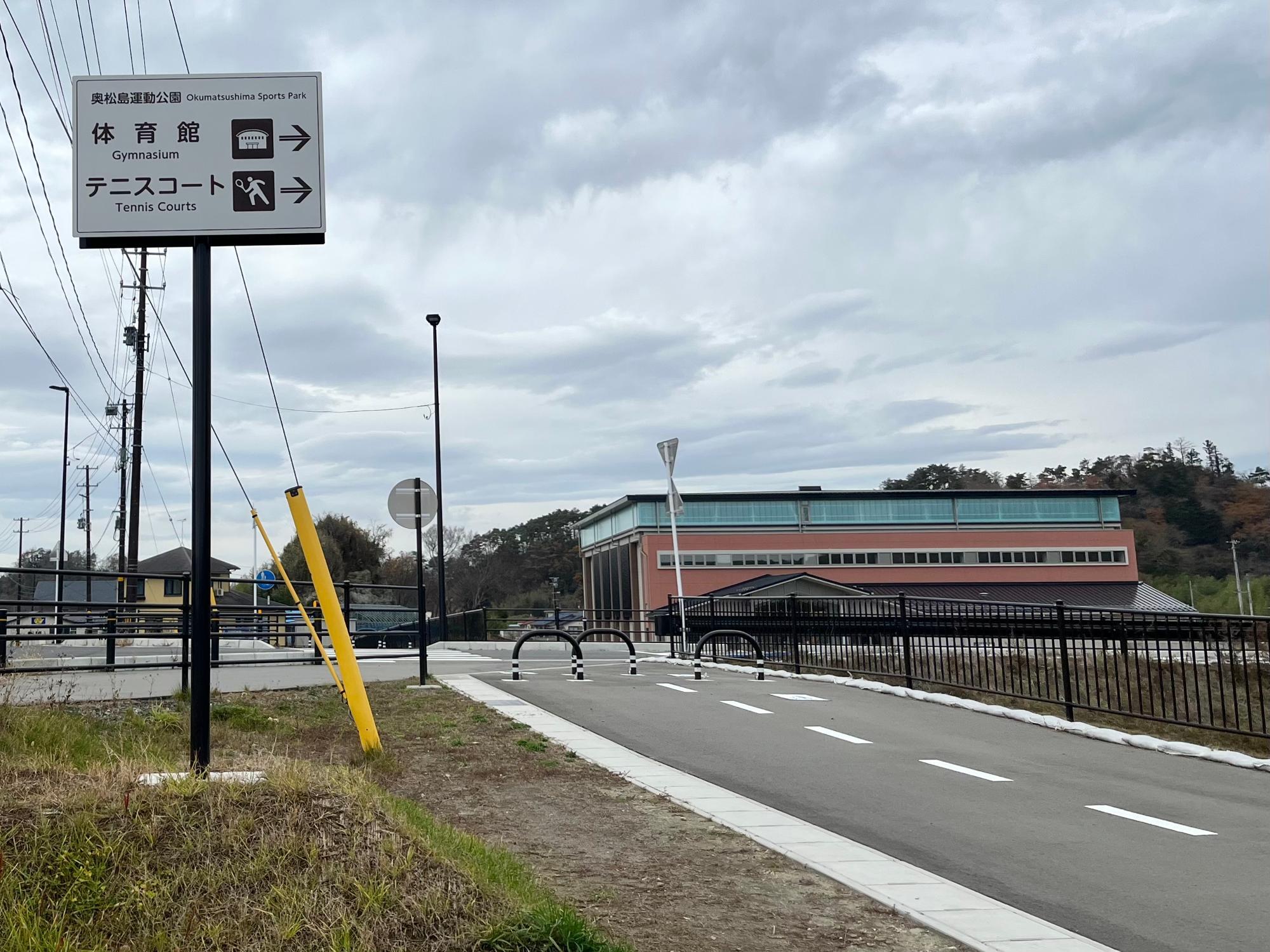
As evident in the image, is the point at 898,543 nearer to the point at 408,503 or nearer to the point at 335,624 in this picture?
the point at 408,503

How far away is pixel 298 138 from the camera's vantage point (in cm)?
761

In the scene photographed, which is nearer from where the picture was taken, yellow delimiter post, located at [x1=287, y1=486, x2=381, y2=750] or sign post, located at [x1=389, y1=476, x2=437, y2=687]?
yellow delimiter post, located at [x1=287, y1=486, x2=381, y2=750]

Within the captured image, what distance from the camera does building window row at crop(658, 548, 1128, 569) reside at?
215 feet

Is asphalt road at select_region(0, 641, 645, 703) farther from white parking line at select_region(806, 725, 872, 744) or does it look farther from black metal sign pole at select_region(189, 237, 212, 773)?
white parking line at select_region(806, 725, 872, 744)

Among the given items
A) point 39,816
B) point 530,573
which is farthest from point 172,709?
point 530,573

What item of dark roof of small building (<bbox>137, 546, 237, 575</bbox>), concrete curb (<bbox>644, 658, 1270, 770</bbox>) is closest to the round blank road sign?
concrete curb (<bbox>644, 658, 1270, 770</bbox>)

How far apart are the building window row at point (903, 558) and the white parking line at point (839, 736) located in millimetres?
51565

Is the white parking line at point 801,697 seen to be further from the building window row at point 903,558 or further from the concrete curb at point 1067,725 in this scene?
the building window row at point 903,558

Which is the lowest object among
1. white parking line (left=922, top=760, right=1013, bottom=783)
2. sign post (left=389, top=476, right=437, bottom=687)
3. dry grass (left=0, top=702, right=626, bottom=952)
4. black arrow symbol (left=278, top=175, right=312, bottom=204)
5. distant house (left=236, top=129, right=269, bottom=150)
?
white parking line (left=922, top=760, right=1013, bottom=783)

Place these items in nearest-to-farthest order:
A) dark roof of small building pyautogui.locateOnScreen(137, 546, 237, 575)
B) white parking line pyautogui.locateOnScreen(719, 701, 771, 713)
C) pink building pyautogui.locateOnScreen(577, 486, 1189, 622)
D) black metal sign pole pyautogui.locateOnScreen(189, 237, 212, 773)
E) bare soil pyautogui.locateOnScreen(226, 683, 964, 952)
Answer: bare soil pyautogui.locateOnScreen(226, 683, 964, 952) → black metal sign pole pyautogui.locateOnScreen(189, 237, 212, 773) → white parking line pyautogui.locateOnScreen(719, 701, 771, 713) → pink building pyautogui.locateOnScreen(577, 486, 1189, 622) → dark roof of small building pyautogui.locateOnScreen(137, 546, 237, 575)

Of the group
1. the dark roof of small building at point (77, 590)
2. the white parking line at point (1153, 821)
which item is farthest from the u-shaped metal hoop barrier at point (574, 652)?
Result: the dark roof of small building at point (77, 590)

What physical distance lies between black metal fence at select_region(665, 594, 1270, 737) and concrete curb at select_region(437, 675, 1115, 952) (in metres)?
5.78

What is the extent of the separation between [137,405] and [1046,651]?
3352 cm

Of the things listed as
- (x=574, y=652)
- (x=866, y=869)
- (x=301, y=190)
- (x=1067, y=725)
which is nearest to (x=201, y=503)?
Answer: (x=301, y=190)
